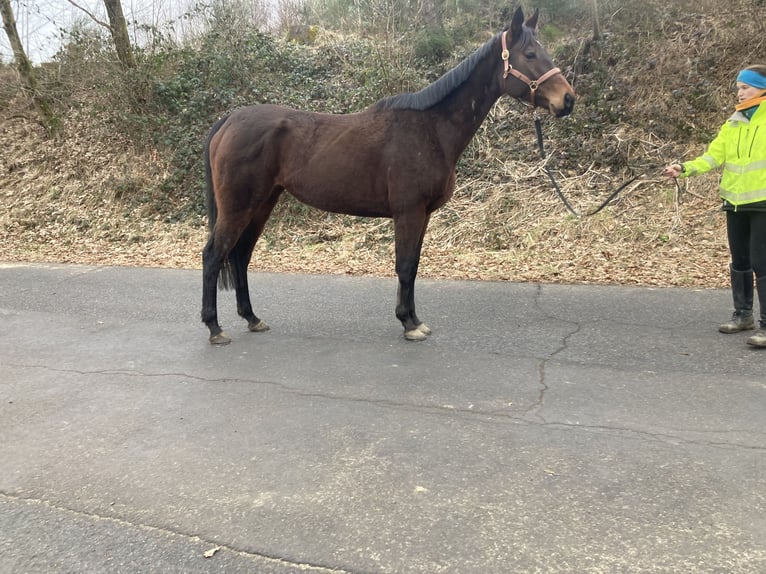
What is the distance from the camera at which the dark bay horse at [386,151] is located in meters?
4.58

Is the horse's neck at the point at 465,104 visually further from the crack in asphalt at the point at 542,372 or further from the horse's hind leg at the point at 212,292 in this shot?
the horse's hind leg at the point at 212,292

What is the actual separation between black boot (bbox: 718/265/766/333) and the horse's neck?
2.42 m

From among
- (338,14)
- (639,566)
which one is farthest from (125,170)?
(639,566)

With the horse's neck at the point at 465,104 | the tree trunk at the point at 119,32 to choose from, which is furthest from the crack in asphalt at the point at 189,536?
the tree trunk at the point at 119,32

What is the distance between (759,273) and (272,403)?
3.69 metres

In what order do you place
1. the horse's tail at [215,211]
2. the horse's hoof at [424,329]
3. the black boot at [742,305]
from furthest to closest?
the horse's tail at [215,211]
the horse's hoof at [424,329]
the black boot at [742,305]

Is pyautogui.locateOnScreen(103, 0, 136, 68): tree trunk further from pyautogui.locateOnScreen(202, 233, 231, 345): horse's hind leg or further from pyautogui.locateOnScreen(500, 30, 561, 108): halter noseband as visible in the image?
pyautogui.locateOnScreen(500, 30, 561, 108): halter noseband

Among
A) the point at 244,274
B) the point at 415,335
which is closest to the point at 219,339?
the point at 244,274

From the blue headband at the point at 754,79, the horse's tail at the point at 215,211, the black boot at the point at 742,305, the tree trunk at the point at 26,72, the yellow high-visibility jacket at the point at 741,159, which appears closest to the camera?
the blue headband at the point at 754,79

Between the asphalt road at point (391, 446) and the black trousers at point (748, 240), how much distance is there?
56cm

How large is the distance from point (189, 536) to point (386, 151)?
3.27 meters

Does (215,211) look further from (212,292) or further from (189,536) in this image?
(189,536)

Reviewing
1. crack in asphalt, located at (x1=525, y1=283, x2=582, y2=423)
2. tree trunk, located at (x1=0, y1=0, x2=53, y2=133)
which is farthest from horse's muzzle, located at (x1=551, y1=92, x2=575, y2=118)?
tree trunk, located at (x1=0, y1=0, x2=53, y2=133)

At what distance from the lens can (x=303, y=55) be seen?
557 inches
